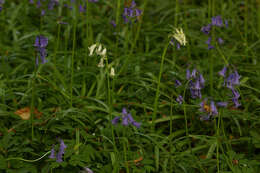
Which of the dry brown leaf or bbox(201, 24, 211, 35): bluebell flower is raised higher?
bbox(201, 24, 211, 35): bluebell flower

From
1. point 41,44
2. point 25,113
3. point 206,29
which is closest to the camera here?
point 41,44

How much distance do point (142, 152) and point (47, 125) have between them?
2.71 ft

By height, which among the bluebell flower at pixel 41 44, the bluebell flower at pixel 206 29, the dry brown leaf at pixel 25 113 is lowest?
the dry brown leaf at pixel 25 113

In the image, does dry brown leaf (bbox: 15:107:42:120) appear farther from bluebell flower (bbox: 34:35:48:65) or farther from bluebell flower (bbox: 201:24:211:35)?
bluebell flower (bbox: 201:24:211:35)

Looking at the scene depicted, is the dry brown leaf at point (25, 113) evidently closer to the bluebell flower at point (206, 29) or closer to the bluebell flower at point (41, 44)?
the bluebell flower at point (41, 44)

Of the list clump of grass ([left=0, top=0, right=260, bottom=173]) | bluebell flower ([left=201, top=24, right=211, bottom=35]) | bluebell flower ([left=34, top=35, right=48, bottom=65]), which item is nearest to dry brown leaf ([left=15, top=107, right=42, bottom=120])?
clump of grass ([left=0, top=0, right=260, bottom=173])

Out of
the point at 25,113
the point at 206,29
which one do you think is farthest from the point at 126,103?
the point at 206,29

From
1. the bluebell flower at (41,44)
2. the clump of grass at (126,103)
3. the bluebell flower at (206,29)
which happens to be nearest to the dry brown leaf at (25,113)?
the clump of grass at (126,103)

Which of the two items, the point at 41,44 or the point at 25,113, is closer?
the point at 41,44

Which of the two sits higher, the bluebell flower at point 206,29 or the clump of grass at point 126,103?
the bluebell flower at point 206,29

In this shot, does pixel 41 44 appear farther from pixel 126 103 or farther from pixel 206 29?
pixel 206 29

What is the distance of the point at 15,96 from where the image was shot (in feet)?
11.4

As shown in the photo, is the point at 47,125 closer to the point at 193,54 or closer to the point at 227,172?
the point at 227,172

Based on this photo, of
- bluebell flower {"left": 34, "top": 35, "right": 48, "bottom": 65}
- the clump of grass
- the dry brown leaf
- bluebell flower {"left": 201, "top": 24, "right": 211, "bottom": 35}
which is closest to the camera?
the clump of grass
